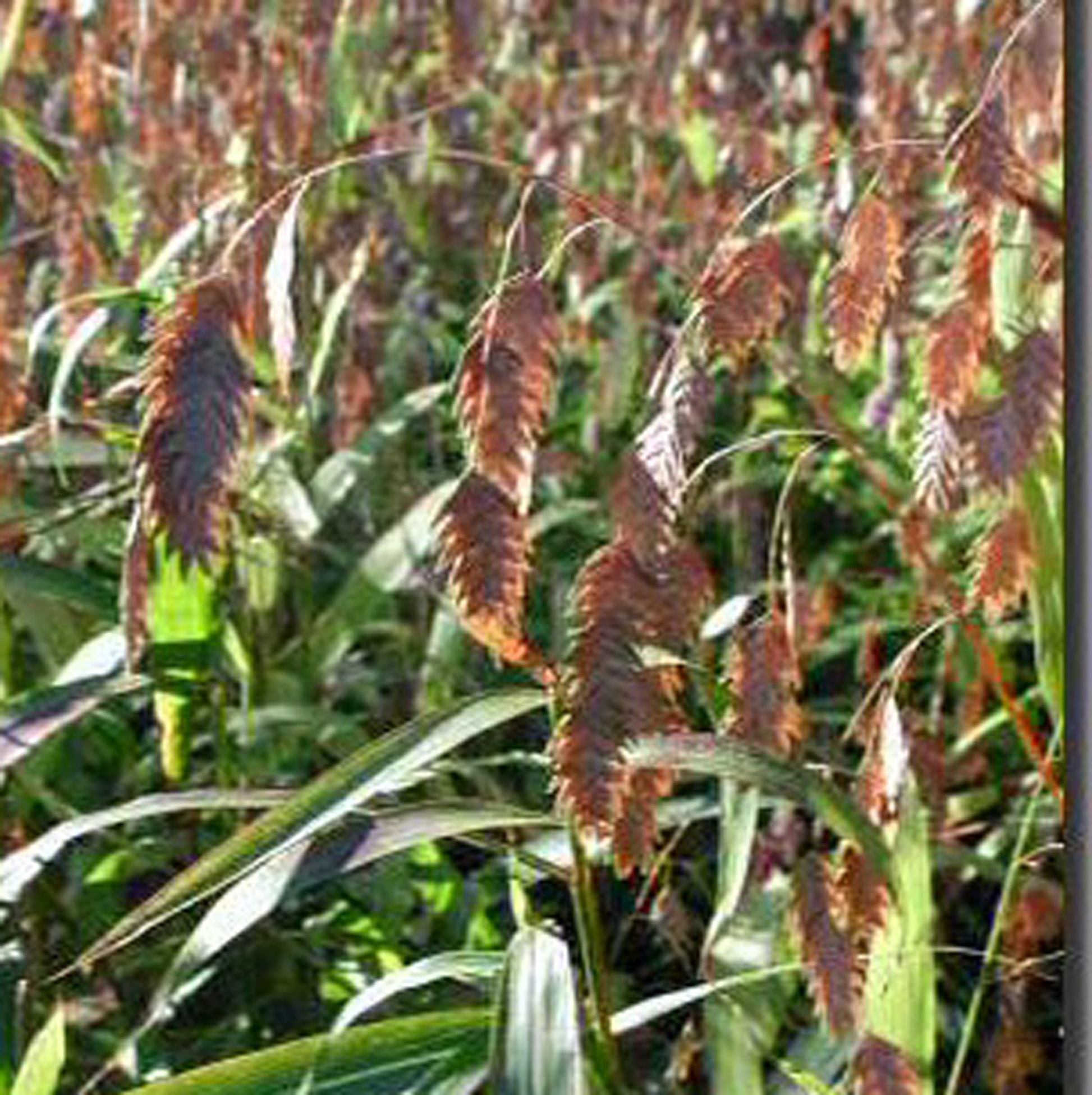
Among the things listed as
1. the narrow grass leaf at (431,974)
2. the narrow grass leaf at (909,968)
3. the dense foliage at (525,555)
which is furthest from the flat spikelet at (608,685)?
the narrow grass leaf at (909,968)

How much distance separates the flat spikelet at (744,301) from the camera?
42.8 inches

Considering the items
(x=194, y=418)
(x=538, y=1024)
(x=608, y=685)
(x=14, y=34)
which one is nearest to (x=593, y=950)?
(x=538, y=1024)

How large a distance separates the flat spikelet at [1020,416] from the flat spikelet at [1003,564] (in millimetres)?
70

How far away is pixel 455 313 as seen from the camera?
285cm

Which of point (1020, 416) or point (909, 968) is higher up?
point (1020, 416)

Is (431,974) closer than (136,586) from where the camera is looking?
No

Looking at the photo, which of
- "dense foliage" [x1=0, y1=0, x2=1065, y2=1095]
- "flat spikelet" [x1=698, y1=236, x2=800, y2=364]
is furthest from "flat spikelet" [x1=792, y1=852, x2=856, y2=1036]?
"flat spikelet" [x1=698, y1=236, x2=800, y2=364]

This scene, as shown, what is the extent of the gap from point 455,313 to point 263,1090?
1737 millimetres

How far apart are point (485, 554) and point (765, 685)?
0.71 feet

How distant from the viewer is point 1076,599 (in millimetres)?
931

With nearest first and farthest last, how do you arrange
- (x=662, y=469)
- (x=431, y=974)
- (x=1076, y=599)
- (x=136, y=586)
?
(x=1076, y=599)
(x=662, y=469)
(x=136, y=586)
(x=431, y=974)

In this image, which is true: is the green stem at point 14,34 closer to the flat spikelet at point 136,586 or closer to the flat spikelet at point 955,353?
the flat spikelet at point 136,586

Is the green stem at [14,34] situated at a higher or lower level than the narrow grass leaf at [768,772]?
higher

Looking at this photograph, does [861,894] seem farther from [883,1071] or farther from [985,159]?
[985,159]
